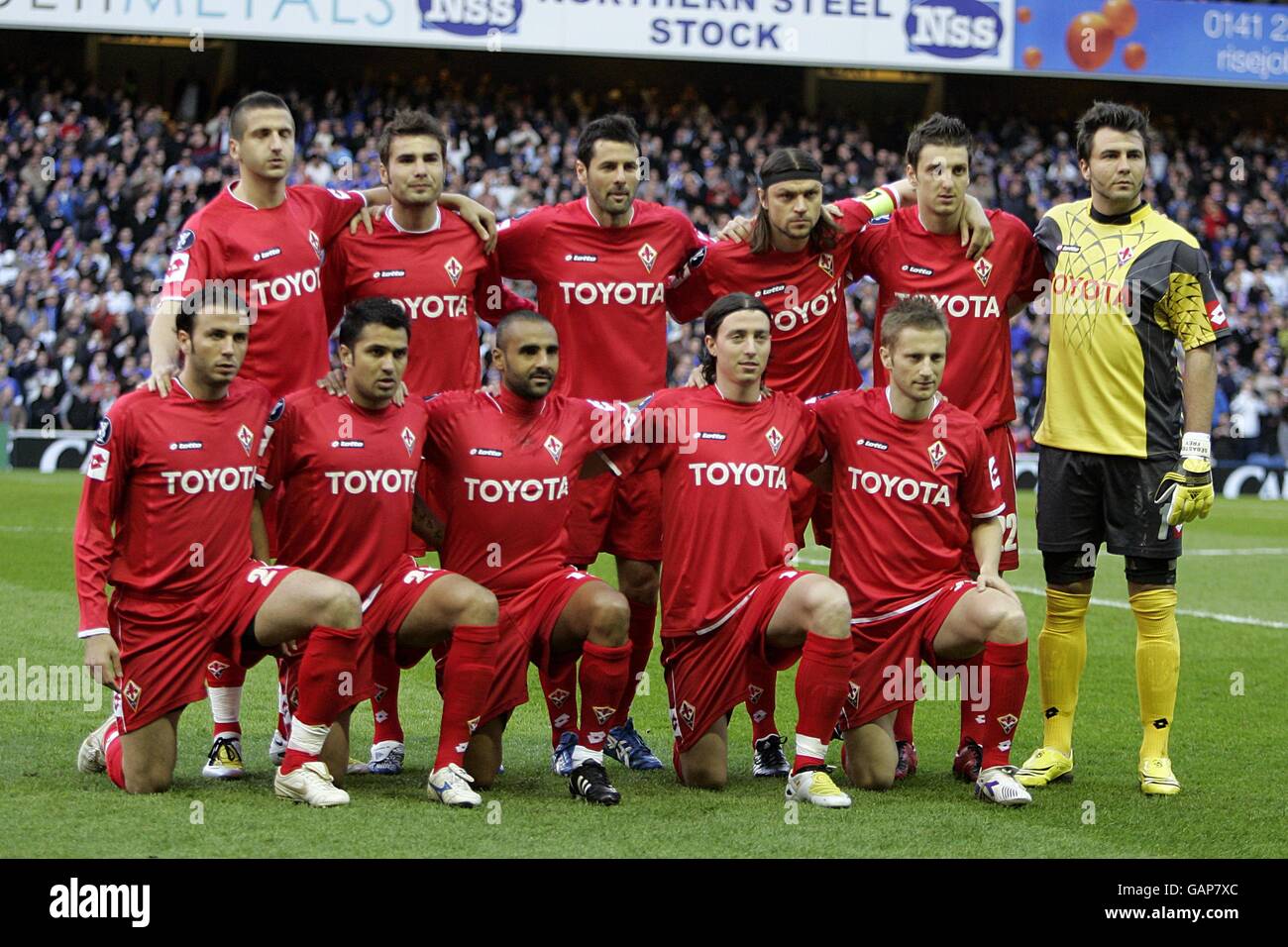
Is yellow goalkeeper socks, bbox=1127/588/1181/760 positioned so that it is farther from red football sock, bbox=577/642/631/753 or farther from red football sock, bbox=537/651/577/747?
red football sock, bbox=537/651/577/747

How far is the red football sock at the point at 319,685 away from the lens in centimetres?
528

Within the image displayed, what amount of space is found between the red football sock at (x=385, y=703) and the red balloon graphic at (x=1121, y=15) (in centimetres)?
Answer: 2473

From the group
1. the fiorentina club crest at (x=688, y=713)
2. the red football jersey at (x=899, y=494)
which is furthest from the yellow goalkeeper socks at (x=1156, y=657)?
the fiorentina club crest at (x=688, y=713)

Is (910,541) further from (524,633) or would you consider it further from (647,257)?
(647,257)

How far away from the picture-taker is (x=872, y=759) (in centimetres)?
Answer: 572

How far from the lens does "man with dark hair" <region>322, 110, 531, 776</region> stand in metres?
6.23

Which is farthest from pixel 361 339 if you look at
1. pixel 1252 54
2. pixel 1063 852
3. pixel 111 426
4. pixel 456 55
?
pixel 1252 54

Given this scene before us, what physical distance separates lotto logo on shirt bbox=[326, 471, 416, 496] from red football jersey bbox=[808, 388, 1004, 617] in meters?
1.57

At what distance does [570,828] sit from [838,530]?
1.65m

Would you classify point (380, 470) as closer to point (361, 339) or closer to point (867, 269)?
point (361, 339)

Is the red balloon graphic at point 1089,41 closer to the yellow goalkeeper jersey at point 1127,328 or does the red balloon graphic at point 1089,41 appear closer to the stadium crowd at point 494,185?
the stadium crowd at point 494,185

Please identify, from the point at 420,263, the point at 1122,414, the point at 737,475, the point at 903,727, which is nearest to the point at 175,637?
the point at 420,263

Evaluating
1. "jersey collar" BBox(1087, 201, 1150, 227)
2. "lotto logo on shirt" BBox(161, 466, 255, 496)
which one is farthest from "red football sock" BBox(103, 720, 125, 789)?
"jersey collar" BBox(1087, 201, 1150, 227)

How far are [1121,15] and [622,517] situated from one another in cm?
2408
